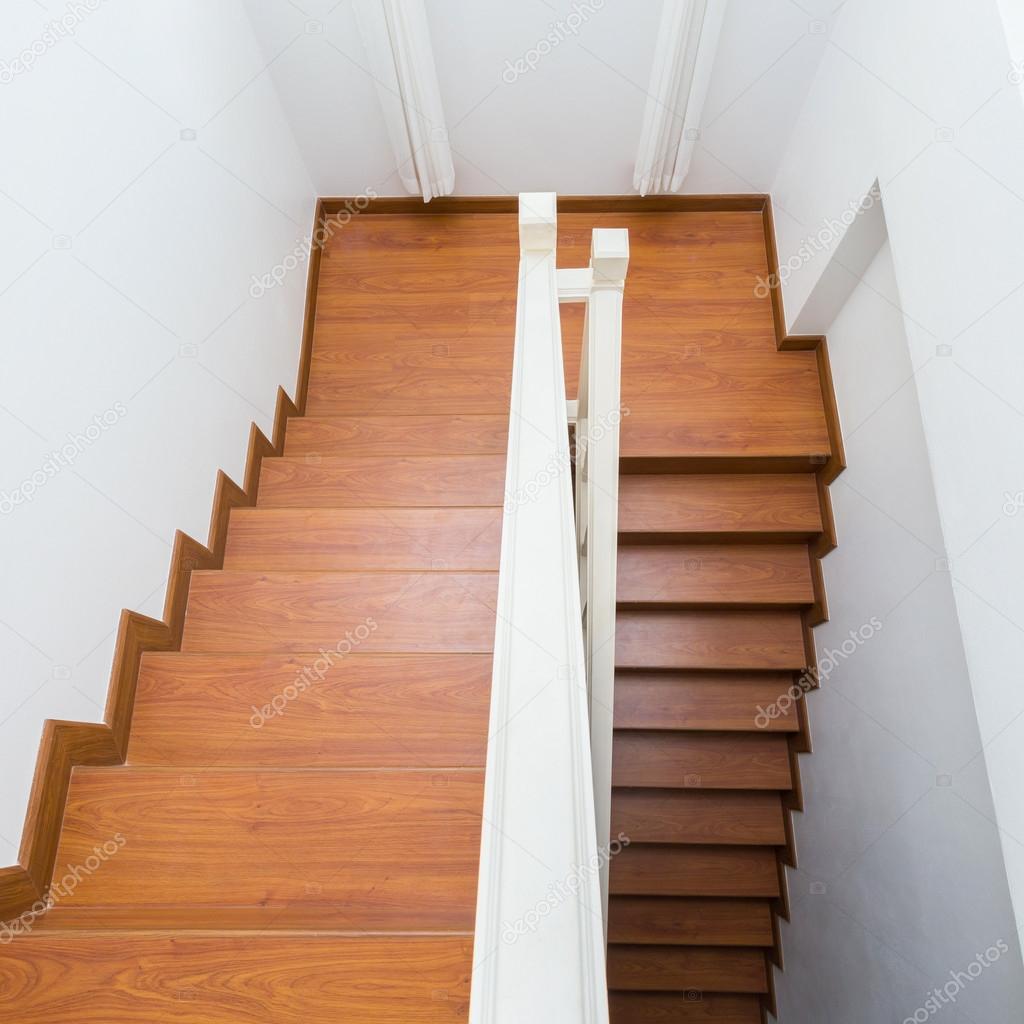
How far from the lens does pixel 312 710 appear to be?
1.71m

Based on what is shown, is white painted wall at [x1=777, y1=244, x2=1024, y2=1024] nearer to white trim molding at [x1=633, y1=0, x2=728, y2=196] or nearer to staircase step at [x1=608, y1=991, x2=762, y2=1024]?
staircase step at [x1=608, y1=991, x2=762, y2=1024]

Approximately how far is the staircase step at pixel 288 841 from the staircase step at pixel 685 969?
6.88 feet

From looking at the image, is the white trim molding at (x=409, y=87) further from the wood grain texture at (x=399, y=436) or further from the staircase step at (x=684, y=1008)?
the staircase step at (x=684, y=1008)

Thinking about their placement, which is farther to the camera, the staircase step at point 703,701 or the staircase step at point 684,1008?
the staircase step at point 684,1008

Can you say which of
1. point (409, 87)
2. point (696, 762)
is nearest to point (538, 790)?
point (696, 762)

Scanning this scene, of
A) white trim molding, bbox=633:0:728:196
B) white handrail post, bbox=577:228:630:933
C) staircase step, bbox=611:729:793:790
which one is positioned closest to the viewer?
white handrail post, bbox=577:228:630:933

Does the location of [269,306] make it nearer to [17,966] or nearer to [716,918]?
[17,966]

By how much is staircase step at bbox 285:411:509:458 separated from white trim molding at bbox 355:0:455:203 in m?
1.06

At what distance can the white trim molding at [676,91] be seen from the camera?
2.44 meters

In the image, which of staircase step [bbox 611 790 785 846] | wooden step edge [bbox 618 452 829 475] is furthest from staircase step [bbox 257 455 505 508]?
staircase step [bbox 611 790 785 846]

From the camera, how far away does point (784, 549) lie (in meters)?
2.84

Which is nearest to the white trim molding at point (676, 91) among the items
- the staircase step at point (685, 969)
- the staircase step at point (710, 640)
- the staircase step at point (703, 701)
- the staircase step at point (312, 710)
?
the staircase step at point (710, 640)

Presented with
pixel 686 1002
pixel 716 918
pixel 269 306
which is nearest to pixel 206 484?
pixel 269 306

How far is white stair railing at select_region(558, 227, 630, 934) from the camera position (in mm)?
1444
